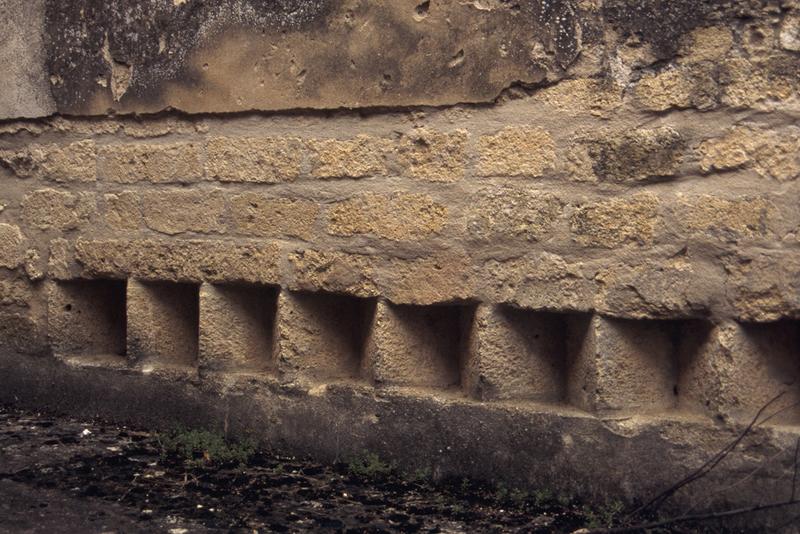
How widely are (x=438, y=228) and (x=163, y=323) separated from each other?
1.28 meters

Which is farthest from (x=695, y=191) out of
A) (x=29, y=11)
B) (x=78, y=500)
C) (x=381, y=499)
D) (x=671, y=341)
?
(x=29, y=11)

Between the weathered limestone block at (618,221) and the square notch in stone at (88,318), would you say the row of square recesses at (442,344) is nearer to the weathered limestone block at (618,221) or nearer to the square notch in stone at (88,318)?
the square notch in stone at (88,318)

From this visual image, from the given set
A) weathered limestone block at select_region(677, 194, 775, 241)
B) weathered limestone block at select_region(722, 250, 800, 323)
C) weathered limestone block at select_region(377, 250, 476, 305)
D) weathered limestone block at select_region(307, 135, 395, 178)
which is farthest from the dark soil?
weathered limestone block at select_region(307, 135, 395, 178)

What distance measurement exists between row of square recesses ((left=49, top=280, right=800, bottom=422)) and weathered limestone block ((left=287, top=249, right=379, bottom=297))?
0.07 metres

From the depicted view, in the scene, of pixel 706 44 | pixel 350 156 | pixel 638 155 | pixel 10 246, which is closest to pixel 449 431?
pixel 350 156

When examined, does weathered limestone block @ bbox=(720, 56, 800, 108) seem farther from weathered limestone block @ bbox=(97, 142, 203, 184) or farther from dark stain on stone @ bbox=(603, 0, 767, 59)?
weathered limestone block @ bbox=(97, 142, 203, 184)

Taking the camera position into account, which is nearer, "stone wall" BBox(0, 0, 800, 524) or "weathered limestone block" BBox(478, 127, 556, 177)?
"stone wall" BBox(0, 0, 800, 524)

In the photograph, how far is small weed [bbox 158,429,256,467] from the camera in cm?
386

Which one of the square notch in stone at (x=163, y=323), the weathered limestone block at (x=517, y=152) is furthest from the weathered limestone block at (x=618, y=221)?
the square notch in stone at (x=163, y=323)

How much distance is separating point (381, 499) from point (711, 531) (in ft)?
3.21

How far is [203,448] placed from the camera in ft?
12.9

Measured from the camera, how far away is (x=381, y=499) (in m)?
3.46

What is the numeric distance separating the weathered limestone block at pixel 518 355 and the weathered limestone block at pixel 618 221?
34 cm

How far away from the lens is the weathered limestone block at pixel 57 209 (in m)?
4.26
